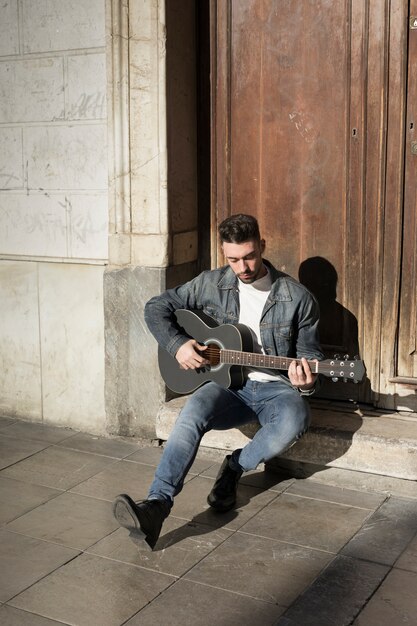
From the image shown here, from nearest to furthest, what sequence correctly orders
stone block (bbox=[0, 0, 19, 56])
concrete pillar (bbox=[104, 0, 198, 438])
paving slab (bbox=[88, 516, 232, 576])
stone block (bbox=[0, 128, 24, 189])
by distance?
paving slab (bbox=[88, 516, 232, 576]) → concrete pillar (bbox=[104, 0, 198, 438]) → stone block (bbox=[0, 0, 19, 56]) → stone block (bbox=[0, 128, 24, 189])

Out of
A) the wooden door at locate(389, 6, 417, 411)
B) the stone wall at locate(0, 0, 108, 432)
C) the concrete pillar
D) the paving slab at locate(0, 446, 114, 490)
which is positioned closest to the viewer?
the wooden door at locate(389, 6, 417, 411)

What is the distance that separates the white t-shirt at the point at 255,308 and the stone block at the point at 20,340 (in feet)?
5.46

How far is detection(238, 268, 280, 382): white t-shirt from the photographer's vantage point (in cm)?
436

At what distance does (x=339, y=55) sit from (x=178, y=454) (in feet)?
7.51

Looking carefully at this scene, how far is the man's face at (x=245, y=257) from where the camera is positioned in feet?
13.7

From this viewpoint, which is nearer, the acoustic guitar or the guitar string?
Result: the guitar string

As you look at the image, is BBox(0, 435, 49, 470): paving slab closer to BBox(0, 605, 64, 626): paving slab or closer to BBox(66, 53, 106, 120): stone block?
BBox(0, 605, 64, 626): paving slab

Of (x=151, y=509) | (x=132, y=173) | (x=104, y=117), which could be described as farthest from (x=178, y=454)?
(x=104, y=117)

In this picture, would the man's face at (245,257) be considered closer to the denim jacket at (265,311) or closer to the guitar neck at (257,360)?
the denim jacket at (265,311)

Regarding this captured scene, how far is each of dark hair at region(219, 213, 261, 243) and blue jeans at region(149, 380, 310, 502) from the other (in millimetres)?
731

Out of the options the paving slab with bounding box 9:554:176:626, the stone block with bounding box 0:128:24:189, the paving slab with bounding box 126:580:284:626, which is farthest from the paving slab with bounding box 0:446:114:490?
the stone block with bounding box 0:128:24:189

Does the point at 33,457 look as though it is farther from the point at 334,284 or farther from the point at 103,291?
the point at 334,284

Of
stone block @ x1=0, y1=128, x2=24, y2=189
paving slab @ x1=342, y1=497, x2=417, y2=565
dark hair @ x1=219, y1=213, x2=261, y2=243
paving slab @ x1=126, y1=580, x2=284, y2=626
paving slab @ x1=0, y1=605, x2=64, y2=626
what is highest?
stone block @ x1=0, y1=128, x2=24, y2=189

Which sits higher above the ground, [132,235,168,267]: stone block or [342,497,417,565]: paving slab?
[132,235,168,267]: stone block
